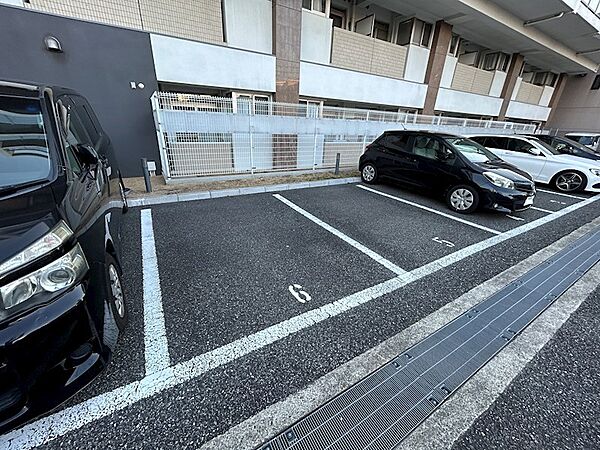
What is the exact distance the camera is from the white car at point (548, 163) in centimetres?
699

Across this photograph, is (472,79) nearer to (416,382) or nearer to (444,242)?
(444,242)

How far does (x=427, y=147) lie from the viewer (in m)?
5.47

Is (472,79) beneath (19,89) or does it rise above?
above

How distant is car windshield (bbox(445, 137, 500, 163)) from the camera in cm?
509

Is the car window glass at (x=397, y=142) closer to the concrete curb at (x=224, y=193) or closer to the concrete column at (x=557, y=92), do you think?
the concrete curb at (x=224, y=193)

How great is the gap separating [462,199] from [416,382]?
4348 millimetres

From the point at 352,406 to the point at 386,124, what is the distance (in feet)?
30.5

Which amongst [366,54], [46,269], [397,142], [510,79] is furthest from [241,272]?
[510,79]

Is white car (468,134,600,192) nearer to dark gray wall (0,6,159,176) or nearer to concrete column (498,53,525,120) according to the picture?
dark gray wall (0,6,159,176)

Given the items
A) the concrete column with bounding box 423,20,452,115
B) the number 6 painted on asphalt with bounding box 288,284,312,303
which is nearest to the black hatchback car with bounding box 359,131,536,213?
the number 6 painted on asphalt with bounding box 288,284,312,303

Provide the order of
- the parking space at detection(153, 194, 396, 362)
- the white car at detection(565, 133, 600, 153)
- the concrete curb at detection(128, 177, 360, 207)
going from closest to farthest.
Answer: the parking space at detection(153, 194, 396, 362) < the concrete curb at detection(128, 177, 360, 207) < the white car at detection(565, 133, 600, 153)

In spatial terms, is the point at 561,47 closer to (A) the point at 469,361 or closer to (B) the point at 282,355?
(A) the point at 469,361

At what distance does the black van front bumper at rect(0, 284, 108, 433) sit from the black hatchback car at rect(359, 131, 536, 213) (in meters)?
5.73

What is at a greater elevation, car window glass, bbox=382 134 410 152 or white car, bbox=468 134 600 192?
car window glass, bbox=382 134 410 152
